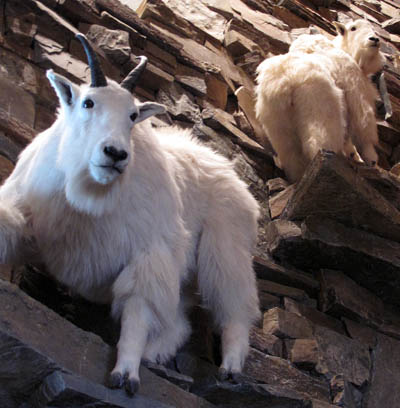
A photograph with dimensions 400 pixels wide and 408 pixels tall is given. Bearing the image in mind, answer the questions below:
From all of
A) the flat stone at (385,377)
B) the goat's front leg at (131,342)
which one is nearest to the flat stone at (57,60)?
the goat's front leg at (131,342)

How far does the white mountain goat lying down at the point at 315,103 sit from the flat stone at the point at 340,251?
42.2 inches

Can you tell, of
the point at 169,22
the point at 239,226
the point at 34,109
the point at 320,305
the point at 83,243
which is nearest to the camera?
the point at 83,243

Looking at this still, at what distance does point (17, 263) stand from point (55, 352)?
82cm

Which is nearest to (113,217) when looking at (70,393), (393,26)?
(70,393)

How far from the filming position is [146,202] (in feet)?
11.8

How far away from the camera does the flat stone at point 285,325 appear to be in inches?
186

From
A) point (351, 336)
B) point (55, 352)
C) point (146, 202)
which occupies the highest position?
point (146, 202)

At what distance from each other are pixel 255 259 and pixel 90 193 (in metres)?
2.29

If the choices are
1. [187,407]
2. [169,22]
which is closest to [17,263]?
[187,407]

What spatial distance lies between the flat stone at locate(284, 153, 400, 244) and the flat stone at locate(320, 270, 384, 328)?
54cm

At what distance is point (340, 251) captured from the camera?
541 cm

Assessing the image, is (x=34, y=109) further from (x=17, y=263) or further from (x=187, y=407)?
(x=187, y=407)

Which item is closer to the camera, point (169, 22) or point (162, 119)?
point (162, 119)

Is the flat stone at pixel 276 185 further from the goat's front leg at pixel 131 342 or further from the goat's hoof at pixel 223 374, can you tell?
the goat's front leg at pixel 131 342
